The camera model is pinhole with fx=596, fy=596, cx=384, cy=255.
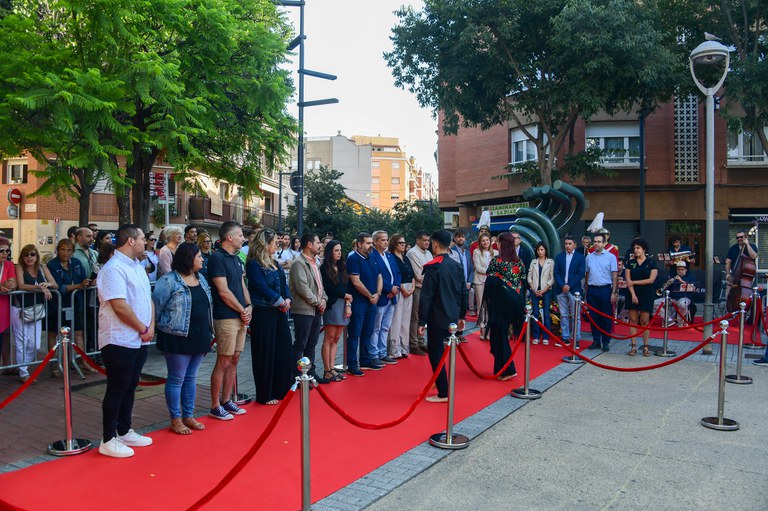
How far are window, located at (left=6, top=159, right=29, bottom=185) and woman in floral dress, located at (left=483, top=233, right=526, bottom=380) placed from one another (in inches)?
1156

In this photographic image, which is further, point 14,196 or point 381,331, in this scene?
point 14,196

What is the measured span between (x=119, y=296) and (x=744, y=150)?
2556cm

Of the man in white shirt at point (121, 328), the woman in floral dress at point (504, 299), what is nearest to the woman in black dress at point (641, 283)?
the woman in floral dress at point (504, 299)

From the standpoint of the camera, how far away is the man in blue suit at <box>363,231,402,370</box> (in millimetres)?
8453

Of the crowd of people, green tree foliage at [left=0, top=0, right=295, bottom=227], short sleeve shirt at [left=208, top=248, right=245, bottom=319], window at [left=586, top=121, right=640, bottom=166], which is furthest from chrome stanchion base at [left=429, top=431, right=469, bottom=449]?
window at [left=586, top=121, right=640, bottom=166]

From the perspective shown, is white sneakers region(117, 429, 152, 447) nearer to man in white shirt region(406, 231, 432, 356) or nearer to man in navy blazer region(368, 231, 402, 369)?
man in navy blazer region(368, 231, 402, 369)

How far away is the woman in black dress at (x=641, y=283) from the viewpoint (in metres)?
9.57

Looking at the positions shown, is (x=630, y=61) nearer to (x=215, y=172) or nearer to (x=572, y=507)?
(x=215, y=172)

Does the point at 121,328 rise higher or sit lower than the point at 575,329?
higher

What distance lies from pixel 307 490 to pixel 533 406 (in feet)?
12.1

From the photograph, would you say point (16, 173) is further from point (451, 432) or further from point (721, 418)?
point (721, 418)

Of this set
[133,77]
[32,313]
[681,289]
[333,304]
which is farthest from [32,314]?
[681,289]

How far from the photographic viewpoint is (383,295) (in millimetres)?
8484

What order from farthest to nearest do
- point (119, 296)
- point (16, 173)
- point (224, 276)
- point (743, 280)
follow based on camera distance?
point (16, 173), point (743, 280), point (224, 276), point (119, 296)
